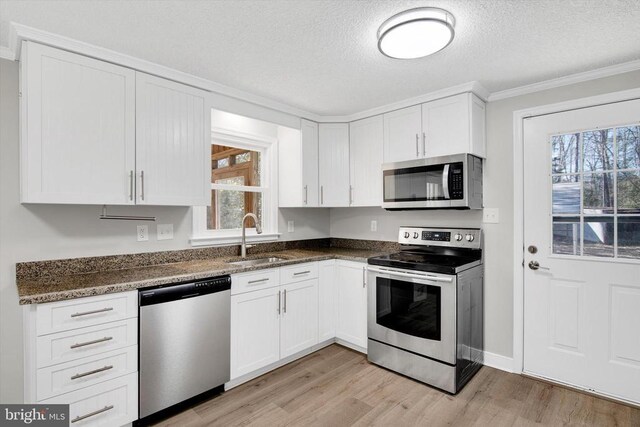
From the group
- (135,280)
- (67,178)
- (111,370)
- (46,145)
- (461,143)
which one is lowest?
(111,370)

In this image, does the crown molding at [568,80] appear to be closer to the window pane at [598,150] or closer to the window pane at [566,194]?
the window pane at [598,150]

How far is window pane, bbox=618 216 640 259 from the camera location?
2210 mm

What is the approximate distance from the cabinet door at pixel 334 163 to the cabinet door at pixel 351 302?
0.73 m

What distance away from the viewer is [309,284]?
2957 millimetres

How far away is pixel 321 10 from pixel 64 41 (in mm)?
1503

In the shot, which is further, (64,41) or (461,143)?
(461,143)

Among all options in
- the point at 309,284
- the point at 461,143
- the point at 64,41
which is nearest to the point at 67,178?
the point at 64,41

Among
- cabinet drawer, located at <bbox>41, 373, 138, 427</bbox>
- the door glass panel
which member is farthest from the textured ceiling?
cabinet drawer, located at <bbox>41, 373, 138, 427</bbox>

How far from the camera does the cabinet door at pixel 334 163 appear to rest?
3480 mm

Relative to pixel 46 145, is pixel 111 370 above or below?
below

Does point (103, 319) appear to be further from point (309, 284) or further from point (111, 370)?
point (309, 284)

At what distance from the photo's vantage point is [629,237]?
224cm

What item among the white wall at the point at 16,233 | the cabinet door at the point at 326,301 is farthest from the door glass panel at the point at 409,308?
the white wall at the point at 16,233

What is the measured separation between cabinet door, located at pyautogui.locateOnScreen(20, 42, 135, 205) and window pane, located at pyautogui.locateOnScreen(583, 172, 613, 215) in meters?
3.19
